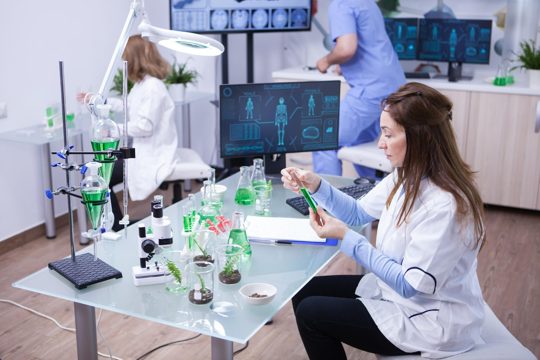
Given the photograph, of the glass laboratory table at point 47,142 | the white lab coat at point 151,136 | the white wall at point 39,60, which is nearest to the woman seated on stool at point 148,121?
the white lab coat at point 151,136

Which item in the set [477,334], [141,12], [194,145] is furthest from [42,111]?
[477,334]

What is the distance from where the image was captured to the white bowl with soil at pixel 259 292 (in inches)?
71.5

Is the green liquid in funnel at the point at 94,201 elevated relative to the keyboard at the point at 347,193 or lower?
elevated

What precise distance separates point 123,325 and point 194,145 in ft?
8.02

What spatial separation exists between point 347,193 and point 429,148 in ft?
2.78

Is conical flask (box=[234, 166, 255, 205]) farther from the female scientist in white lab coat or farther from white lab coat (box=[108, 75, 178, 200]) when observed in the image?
white lab coat (box=[108, 75, 178, 200])

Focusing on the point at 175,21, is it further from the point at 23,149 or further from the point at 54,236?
the point at 54,236

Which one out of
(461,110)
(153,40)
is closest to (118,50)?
(153,40)

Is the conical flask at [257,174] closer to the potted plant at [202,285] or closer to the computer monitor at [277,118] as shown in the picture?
the computer monitor at [277,118]

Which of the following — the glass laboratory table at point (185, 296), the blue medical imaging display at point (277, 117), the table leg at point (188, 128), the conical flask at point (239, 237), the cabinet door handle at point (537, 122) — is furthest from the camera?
the table leg at point (188, 128)

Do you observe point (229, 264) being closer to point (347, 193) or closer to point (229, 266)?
point (229, 266)

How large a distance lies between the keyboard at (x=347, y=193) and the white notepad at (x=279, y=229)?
0.38 feet

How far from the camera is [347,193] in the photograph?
8.99 feet

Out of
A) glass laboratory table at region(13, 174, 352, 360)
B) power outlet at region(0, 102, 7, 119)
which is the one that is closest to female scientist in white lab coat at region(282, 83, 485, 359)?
glass laboratory table at region(13, 174, 352, 360)
